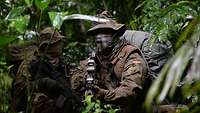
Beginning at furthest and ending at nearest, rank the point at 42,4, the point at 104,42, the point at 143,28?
the point at 143,28 < the point at 104,42 < the point at 42,4

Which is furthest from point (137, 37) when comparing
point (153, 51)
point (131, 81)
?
point (131, 81)

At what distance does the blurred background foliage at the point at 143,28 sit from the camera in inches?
61.1

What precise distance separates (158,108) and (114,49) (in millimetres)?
772

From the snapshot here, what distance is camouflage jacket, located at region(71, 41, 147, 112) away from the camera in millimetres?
4660

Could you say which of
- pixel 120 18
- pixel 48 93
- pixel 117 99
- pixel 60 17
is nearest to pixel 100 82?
pixel 117 99

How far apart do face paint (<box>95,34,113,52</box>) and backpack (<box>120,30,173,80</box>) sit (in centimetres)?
21

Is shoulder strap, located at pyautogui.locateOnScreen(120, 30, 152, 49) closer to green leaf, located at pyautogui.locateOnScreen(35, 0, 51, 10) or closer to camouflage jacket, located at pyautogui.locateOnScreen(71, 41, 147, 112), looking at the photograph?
camouflage jacket, located at pyautogui.locateOnScreen(71, 41, 147, 112)

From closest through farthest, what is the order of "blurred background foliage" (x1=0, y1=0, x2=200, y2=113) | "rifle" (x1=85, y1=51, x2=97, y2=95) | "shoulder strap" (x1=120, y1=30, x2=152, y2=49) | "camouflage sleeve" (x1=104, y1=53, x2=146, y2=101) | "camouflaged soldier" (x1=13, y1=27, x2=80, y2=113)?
"blurred background foliage" (x1=0, y1=0, x2=200, y2=113) → "camouflaged soldier" (x1=13, y1=27, x2=80, y2=113) → "camouflage sleeve" (x1=104, y1=53, x2=146, y2=101) → "rifle" (x1=85, y1=51, x2=97, y2=95) → "shoulder strap" (x1=120, y1=30, x2=152, y2=49)

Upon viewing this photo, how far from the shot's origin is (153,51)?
5043mm

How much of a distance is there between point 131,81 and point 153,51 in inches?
20.9

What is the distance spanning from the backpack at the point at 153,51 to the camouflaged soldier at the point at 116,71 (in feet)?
0.58

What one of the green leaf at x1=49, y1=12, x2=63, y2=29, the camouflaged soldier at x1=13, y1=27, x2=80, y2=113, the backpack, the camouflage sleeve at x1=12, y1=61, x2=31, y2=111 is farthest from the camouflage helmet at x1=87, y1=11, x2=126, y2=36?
the green leaf at x1=49, y1=12, x2=63, y2=29

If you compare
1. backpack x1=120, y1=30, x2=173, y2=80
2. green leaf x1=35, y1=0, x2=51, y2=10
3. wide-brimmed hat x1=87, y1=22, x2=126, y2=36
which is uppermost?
green leaf x1=35, y1=0, x2=51, y2=10

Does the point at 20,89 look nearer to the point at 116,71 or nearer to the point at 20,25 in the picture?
the point at 116,71
